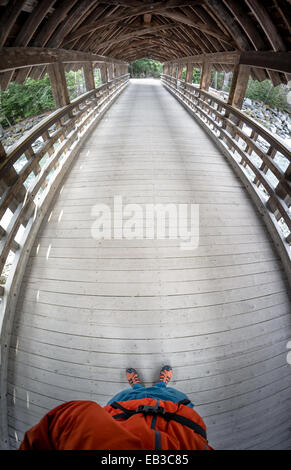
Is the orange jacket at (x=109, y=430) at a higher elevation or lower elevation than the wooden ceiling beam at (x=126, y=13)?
lower

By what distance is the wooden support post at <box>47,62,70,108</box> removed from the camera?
4.48 m

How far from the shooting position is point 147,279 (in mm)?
2668

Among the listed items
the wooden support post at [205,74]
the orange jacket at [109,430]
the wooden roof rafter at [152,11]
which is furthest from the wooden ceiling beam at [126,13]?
the orange jacket at [109,430]

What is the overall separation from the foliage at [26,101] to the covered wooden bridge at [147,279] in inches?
673

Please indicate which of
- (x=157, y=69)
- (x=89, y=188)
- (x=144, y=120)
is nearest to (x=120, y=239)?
(x=89, y=188)

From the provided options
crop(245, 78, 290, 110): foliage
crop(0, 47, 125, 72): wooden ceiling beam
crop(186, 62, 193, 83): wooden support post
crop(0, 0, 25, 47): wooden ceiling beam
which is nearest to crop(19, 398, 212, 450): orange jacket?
crop(0, 47, 125, 72): wooden ceiling beam

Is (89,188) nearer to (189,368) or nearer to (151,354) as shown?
(151,354)

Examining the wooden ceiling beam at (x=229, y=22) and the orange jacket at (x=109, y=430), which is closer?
the orange jacket at (x=109, y=430)

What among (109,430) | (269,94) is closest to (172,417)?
(109,430)

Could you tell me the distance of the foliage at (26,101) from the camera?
57.1 feet

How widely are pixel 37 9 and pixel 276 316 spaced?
577cm

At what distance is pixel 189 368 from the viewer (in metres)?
2.15

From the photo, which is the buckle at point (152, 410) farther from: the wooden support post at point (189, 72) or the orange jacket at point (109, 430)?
the wooden support post at point (189, 72)

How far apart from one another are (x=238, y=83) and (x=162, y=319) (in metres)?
5.53
